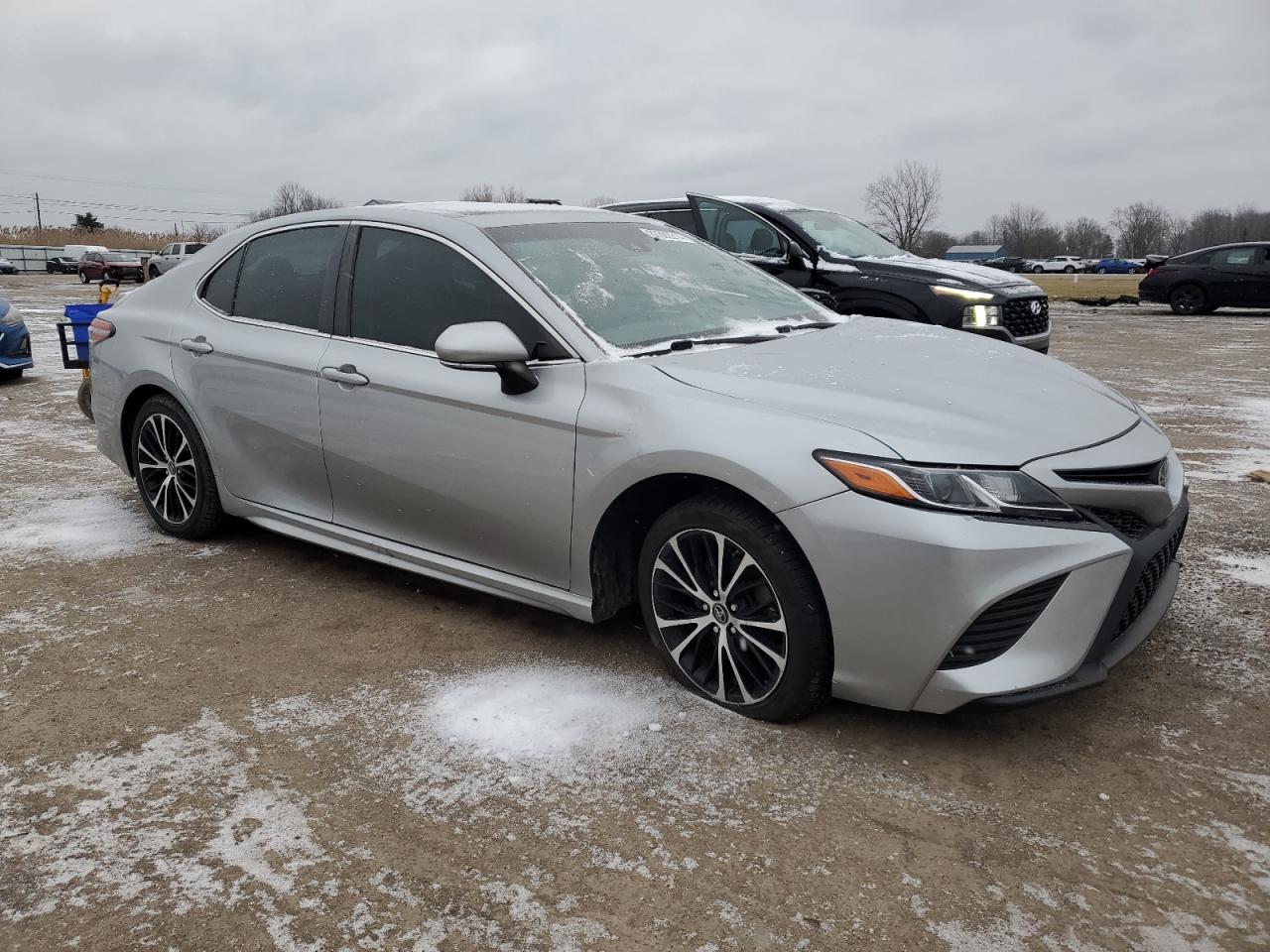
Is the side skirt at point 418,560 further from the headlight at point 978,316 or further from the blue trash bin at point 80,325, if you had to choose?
the headlight at point 978,316

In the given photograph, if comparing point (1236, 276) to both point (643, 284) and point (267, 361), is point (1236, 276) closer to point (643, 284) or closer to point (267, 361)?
point (643, 284)

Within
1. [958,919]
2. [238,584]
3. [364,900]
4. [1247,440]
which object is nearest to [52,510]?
[238,584]

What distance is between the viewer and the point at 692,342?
141 inches

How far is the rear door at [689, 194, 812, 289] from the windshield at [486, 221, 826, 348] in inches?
158

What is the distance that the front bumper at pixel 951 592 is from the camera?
2719 millimetres

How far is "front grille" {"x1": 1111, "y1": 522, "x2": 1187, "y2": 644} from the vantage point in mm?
2969

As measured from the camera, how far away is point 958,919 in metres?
2.29

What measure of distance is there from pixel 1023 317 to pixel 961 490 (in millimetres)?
6315

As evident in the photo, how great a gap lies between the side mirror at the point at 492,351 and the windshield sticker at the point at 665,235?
1155 millimetres

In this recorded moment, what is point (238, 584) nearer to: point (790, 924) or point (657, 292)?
point (657, 292)

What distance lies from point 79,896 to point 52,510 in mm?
3821

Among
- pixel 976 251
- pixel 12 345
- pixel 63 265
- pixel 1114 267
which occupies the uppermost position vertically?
pixel 976 251

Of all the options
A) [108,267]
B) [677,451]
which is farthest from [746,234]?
[108,267]

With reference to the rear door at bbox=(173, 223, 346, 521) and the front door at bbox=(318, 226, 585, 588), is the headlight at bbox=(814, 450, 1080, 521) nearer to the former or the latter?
the front door at bbox=(318, 226, 585, 588)
